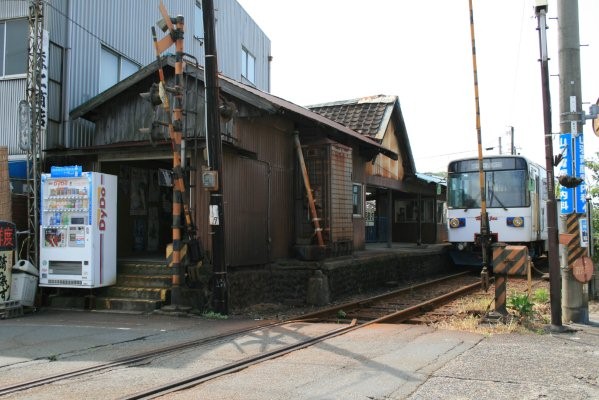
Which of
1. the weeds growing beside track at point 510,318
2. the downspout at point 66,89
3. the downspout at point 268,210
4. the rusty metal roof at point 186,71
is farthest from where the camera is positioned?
the downspout at point 268,210

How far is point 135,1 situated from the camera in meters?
16.1

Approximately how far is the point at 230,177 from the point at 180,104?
2214 millimetres

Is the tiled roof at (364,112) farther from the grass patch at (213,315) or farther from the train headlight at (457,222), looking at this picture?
the grass patch at (213,315)

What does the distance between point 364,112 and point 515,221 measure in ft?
26.0

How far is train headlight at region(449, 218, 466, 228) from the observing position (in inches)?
720

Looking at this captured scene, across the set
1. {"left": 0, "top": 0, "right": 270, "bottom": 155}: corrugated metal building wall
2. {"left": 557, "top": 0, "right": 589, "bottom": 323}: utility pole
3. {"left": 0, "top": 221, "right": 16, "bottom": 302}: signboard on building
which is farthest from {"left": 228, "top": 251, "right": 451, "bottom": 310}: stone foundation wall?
{"left": 557, "top": 0, "right": 589, "bottom": 323}: utility pole

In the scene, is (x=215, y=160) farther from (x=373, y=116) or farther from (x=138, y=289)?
(x=373, y=116)

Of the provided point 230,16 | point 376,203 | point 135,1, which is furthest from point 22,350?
point 376,203

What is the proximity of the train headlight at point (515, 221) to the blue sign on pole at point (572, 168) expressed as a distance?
8.25 meters

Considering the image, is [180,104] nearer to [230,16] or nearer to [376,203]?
[230,16]

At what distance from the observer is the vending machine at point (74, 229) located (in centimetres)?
1061

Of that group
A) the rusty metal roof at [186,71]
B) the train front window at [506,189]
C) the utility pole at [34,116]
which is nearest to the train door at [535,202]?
the train front window at [506,189]

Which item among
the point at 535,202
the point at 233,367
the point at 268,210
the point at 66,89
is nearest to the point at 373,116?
the point at 535,202

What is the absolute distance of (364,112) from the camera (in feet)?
73.7
